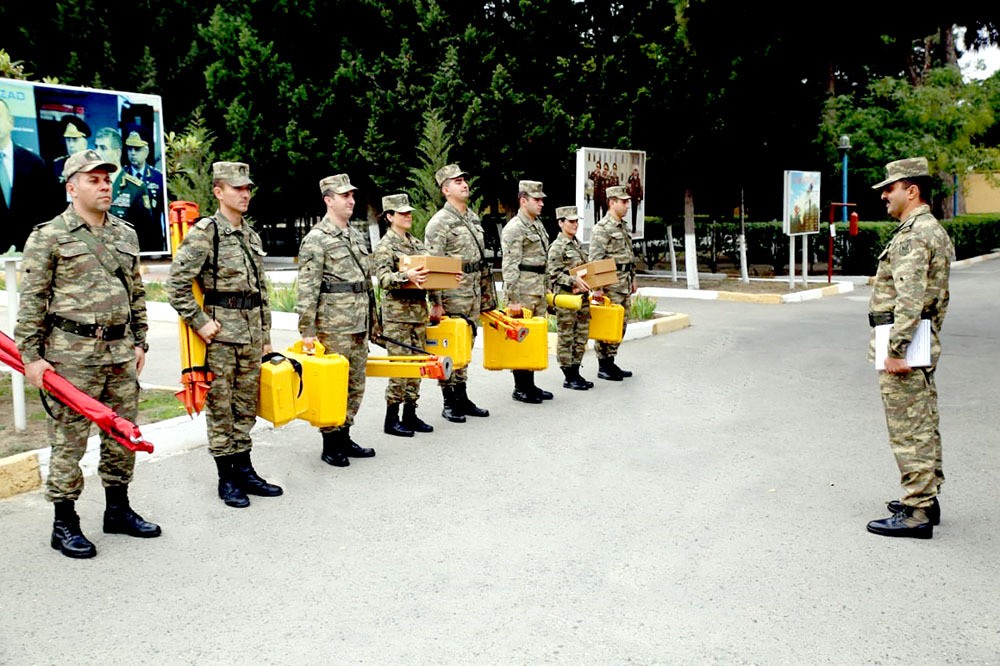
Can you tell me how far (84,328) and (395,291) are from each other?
286cm

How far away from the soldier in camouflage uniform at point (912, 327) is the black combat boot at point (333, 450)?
3.46 meters

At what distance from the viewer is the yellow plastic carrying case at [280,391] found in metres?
5.81

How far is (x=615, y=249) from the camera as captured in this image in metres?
9.87

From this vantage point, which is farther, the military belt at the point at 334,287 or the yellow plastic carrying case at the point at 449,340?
the yellow plastic carrying case at the point at 449,340

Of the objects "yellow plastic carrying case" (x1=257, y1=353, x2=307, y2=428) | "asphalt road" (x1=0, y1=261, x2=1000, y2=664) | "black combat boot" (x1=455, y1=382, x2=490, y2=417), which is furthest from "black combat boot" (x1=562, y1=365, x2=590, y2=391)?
"yellow plastic carrying case" (x1=257, y1=353, x2=307, y2=428)

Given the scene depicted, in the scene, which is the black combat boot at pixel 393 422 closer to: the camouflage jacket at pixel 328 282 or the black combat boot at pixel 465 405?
the black combat boot at pixel 465 405

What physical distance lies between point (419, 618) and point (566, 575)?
2.72 ft

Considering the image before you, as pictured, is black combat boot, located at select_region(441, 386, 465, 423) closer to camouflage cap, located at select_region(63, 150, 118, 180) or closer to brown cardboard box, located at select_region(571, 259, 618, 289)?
brown cardboard box, located at select_region(571, 259, 618, 289)

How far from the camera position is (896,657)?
149 inches

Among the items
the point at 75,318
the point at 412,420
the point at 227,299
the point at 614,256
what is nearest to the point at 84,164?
the point at 75,318

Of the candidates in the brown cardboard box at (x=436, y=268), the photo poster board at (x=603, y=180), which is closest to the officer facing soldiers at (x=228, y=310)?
the brown cardboard box at (x=436, y=268)

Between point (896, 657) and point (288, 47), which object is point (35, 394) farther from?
point (288, 47)

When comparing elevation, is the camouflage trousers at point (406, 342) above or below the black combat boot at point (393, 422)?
above

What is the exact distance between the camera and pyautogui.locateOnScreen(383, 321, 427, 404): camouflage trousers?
7523 millimetres
